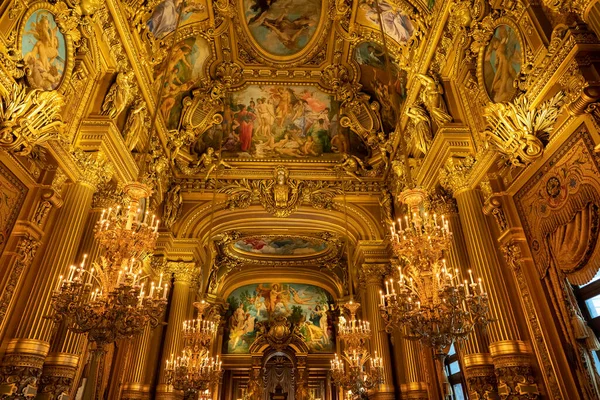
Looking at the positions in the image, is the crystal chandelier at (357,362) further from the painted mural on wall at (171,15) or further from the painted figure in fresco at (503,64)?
the painted mural on wall at (171,15)

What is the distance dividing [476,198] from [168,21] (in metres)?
8.03

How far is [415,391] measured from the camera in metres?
9.83

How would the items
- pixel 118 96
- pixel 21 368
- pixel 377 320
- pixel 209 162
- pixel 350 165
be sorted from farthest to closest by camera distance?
pixel 350 165 < pixel 209 162 < pixel 377 320 < pixel 118 96 < pixel 21 368

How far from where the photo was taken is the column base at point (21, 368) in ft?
17.7

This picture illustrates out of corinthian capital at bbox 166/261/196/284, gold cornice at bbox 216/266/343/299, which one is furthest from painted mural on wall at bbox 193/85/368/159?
gold cornice at bbox 216/266/343/299

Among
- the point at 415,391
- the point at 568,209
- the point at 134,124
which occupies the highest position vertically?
the point at 134,124

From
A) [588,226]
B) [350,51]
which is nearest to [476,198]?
[588,226]

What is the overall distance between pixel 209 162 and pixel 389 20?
22.5 ft

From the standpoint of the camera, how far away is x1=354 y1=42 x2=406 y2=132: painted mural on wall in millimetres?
11117

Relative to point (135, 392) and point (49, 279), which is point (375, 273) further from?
point (49, 279)

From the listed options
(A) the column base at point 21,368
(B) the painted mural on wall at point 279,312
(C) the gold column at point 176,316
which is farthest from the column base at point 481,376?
(B) the painted mural on wall at point 279,312

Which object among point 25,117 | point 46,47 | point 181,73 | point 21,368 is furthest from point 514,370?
point 181,73

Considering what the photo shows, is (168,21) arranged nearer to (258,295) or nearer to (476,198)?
(476,198)

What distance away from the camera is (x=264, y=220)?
14.1m
